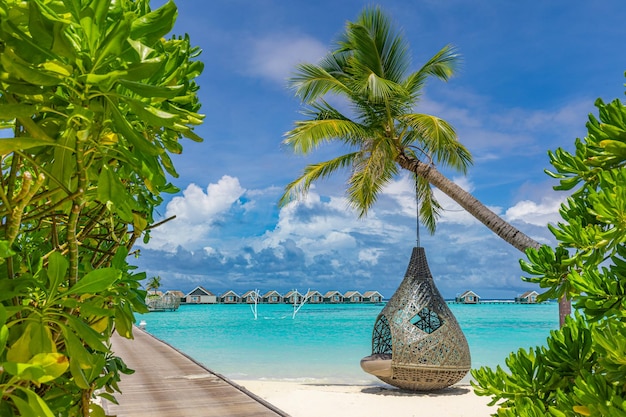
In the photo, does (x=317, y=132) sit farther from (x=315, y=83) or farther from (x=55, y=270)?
(x=55, y=270)

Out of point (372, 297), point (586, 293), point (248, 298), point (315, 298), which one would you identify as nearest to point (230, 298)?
point (248, 298)

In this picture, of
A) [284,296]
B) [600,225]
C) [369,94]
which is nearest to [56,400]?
[600,225]

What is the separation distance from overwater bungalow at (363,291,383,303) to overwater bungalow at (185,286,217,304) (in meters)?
24.6

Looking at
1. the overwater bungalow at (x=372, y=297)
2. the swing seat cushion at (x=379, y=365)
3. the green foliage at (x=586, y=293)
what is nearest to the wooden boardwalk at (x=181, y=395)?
the swing seat cushion at (x=379, y=365)

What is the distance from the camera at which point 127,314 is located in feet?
2.83

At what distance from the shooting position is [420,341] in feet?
26.3

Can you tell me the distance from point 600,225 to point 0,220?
3.32 ft

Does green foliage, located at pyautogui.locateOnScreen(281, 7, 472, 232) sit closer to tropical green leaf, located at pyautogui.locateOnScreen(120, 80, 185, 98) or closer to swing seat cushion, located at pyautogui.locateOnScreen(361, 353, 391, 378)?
swing seat cushion, located at pyautogui.locateOnScreen(361, 353, 391, 378)

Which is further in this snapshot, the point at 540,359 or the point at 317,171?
the point at 317,171

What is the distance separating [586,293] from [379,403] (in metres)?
8.09

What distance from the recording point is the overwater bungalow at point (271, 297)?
78.9 meters

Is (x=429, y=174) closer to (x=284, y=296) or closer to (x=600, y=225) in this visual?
(x=600, y=225)

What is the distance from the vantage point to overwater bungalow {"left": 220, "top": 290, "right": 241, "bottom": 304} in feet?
256

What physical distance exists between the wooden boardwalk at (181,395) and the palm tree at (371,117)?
3.75 m
